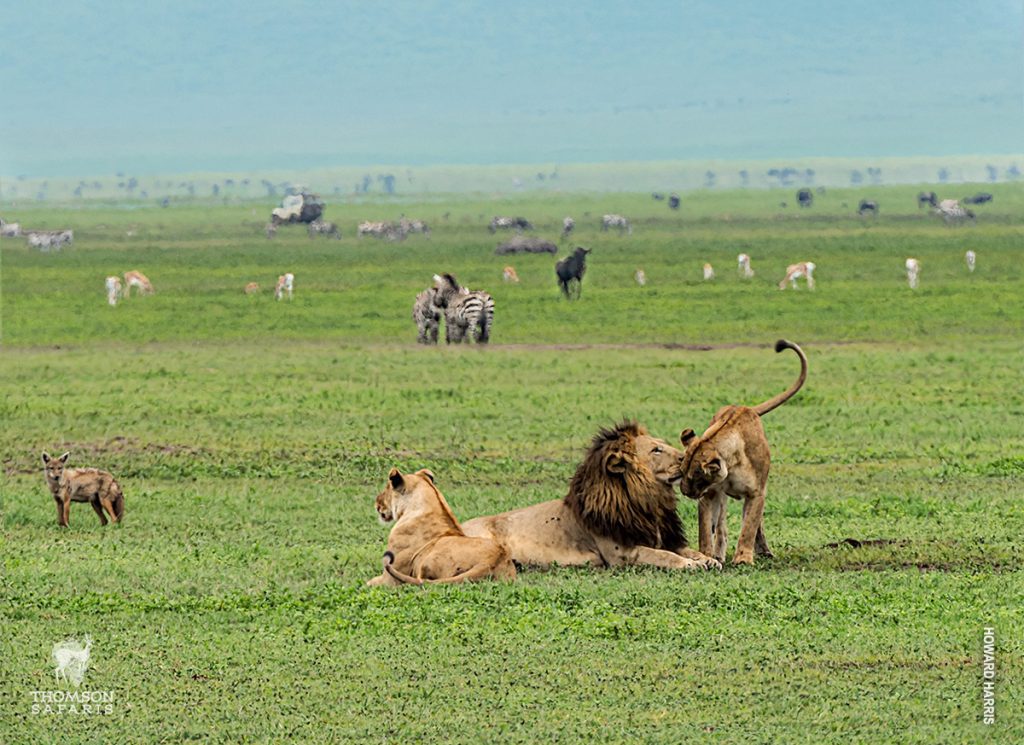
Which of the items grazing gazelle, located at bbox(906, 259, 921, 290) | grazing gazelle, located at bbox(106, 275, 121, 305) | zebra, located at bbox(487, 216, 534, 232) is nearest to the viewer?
grazing gazelle, located at bbox(106, 275, 121, 305)

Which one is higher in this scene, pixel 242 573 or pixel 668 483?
pixel 668 483

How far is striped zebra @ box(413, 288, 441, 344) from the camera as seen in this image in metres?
33.8

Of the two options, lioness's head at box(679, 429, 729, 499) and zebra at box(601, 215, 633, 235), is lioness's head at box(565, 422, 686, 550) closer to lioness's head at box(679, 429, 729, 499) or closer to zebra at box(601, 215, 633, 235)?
lioness's head at box(679, 429, 729, 499)

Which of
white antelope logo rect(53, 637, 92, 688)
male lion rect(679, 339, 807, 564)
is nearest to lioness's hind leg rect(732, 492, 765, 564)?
male lion rect(679, 339, 807, 564)

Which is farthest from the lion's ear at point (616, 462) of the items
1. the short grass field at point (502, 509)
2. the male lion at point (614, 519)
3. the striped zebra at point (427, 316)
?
the striped zebra at point (427, 316)

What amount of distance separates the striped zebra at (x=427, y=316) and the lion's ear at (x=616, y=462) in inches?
899

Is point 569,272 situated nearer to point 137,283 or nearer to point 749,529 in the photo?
point 137,283

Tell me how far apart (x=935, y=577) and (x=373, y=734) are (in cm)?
448

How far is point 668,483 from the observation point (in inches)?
434

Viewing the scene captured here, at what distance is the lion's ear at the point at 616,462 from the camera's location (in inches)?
429

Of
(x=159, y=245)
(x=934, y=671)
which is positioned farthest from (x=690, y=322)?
(x=159, y=245)

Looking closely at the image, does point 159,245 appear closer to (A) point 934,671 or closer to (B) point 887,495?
(B) point 887,495
